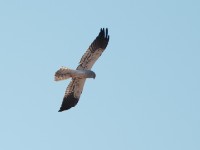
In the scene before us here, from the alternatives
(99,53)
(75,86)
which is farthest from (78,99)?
(99,53)

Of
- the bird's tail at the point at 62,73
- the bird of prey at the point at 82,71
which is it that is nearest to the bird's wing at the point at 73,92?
the bird of prey at the point at 82,71

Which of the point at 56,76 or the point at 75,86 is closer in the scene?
the point at 56,76

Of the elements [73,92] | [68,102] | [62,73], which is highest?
[73,92]

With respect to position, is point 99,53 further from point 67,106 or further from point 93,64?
point 67,106

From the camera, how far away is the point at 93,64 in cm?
3662

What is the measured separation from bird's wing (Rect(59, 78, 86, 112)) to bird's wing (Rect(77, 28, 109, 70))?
123 cm

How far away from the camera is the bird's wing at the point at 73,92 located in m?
37.1

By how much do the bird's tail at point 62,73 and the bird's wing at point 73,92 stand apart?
5.61 feet

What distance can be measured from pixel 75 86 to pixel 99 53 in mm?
2541

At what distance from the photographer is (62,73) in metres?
35.3

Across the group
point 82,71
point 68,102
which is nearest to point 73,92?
point 68,102

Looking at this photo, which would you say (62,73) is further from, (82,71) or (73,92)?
(73,92)

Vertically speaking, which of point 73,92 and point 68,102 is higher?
point 73,92

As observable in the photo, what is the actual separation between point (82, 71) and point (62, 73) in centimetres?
142
